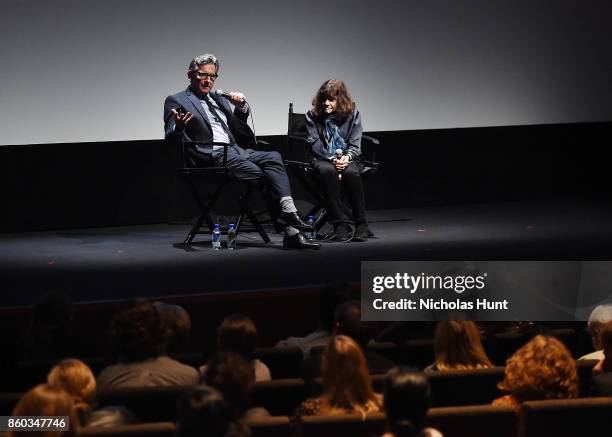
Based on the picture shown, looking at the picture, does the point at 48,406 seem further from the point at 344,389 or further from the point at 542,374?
the point at 542,374

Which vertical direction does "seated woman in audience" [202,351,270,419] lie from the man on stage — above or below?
below

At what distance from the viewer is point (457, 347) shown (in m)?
3.30

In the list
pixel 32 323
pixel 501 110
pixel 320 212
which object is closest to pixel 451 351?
pixel 32 323

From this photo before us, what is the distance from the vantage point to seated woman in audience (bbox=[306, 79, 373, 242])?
611cm

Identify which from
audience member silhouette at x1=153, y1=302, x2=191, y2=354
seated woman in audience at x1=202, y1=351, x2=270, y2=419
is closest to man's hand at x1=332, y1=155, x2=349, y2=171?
audience member silhouette at x1=153, y1=302, x2=191, y2=354

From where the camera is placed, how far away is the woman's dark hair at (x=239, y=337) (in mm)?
3236

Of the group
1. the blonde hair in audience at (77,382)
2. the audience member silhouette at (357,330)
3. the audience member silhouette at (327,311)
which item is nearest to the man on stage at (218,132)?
the audience member silhouette at (327,311)

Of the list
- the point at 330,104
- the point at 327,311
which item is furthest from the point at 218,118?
the point at 327,311

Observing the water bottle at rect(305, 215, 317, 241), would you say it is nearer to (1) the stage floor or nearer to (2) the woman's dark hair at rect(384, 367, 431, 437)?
(1) the stage floor

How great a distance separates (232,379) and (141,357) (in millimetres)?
656

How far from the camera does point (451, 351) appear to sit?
130 inches

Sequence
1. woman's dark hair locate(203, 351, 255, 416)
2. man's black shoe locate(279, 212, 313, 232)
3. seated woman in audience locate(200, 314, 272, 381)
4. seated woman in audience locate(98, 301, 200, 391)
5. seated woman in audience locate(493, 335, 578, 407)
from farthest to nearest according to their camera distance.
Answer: man's black shoe locate(279, 212, 313, 232) < seated woman in audience locate(200, 314, 272, 381) < seated woman in audience locate(98, 301, 200, 391) < seated woman in audience locate(493, 335, 578, 407) < woman's dark hair locate(203, 351, 255, 416)

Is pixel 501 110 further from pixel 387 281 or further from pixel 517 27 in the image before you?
pixel 387 281

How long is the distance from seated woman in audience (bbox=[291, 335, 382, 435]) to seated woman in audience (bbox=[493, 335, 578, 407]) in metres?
0.43
